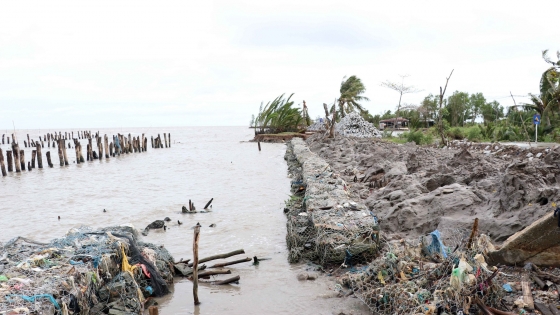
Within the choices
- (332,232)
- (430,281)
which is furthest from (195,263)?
(430,281)

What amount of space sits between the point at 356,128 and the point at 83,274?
28.7m

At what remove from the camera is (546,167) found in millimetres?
7254

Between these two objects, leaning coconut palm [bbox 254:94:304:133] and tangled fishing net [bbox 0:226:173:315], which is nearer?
tangled fishing net [bbox 0:226:173:315]

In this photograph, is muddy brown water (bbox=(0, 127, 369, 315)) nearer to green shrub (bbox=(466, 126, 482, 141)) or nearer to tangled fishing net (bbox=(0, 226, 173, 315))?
tangled fishing net (bbox=(0, 226, 173, 315))

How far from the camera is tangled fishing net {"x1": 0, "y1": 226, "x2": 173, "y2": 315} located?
4.12 m

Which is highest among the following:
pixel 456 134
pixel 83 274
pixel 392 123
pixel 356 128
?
pixel 392 123

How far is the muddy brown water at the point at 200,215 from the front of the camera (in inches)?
207

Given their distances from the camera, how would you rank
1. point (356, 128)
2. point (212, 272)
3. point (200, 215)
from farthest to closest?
point (356, 128), point (200, 215), point (212, 272)

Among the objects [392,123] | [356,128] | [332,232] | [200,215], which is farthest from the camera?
[392,123]

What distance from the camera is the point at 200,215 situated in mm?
10117

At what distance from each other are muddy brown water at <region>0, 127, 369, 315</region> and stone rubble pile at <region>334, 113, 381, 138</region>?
1063cm

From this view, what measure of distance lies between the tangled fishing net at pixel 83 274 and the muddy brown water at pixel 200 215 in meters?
0.40

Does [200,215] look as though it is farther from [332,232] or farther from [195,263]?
[195,263]

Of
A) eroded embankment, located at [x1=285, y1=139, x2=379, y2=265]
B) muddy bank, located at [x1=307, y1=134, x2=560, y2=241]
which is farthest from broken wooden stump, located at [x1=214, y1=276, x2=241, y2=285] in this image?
muddy bank, located at [x1=307, y1=134, x2=560, y2=241]
